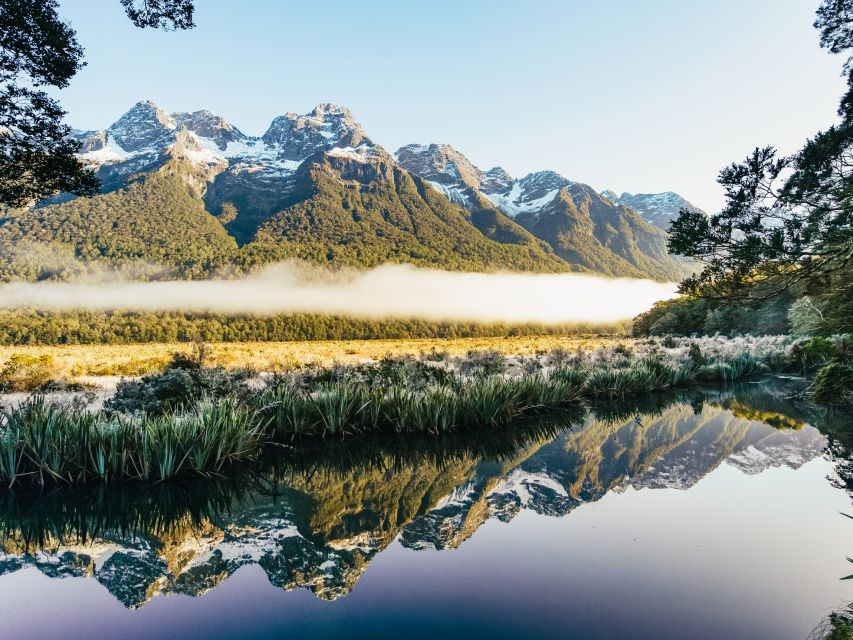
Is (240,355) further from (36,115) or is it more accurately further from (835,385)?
(835,385)

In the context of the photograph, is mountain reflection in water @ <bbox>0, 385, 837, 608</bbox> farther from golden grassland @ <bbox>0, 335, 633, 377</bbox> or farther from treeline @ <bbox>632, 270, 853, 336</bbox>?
golden grassland @ <bbox>0, 335, 633, 377</bbox>

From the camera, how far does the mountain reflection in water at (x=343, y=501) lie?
12.1 feet

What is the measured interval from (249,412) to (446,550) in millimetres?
4596

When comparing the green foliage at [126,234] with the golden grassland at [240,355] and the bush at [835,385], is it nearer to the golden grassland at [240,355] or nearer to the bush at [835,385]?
the golden grassland at [240,355]

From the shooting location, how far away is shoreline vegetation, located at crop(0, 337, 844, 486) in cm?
566

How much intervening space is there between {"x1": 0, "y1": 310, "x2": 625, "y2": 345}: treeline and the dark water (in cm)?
7584

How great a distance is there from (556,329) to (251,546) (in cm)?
10892

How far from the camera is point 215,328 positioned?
8931 centimetres

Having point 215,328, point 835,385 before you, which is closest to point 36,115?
point 835,385

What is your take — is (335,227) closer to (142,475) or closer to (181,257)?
(181,257)

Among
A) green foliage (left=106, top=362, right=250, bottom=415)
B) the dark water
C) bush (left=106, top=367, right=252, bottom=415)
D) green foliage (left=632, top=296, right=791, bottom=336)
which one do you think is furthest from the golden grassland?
the dark water

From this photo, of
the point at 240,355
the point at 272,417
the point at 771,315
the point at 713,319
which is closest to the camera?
the point at 272,417

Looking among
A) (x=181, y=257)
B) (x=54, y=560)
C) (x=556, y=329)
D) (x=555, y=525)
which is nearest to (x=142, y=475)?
(x=54, y=560)

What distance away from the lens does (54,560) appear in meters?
3.73
